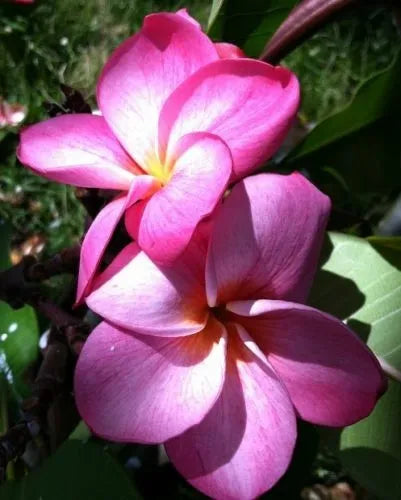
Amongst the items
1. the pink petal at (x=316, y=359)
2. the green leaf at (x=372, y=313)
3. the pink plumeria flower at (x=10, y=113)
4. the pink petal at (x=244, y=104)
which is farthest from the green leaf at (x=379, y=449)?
the pink plumeria flower at (x=10, y=113)

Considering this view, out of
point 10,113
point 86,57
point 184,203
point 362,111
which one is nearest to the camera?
point 184,203

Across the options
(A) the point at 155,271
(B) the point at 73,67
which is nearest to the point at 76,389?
(A) the point at 155,271

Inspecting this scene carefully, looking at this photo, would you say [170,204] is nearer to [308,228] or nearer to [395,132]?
[308,228]

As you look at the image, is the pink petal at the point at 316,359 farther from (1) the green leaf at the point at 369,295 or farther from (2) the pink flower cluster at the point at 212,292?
(1) the green leaf at the point at 369,295

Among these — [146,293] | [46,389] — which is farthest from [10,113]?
[146,293]

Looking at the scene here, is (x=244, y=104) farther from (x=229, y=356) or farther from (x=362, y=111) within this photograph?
(x=362, y=111)

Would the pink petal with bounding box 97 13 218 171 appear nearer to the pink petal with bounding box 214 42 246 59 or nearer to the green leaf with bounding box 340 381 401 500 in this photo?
the pink petal with bounding box 214 42 246 59

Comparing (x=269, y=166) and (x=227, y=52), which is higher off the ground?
(x=227, y=52)
